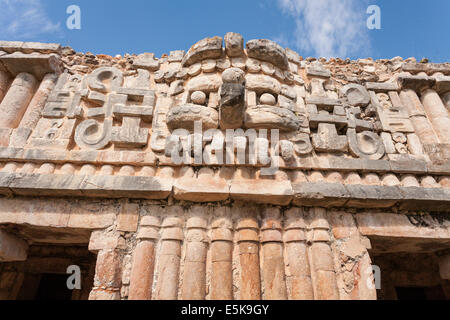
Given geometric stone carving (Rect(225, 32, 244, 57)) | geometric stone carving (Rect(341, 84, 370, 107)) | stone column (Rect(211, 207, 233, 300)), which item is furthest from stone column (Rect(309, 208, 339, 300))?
geometric stone carving (Rect(225, 32, 244, 57))

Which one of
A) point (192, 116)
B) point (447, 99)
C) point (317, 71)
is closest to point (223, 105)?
point (192, 116)

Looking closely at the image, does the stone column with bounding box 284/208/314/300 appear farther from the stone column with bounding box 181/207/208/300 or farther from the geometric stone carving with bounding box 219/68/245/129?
the geometric stone carving with bounding box 219/68/245/129

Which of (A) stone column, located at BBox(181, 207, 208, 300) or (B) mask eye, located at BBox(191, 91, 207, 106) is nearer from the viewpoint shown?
(A) stone column, located at BBox(181, 207, 208, 300)

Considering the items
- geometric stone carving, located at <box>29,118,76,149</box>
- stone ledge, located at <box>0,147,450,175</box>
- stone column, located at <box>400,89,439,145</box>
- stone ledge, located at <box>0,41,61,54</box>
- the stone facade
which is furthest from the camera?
stone ledge, located at <box>0,41,61,54</box>

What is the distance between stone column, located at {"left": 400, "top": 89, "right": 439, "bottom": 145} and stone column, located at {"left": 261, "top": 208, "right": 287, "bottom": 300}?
101 inches

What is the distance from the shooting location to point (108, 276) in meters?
2.73

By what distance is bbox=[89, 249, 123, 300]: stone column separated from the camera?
2664 millimetres

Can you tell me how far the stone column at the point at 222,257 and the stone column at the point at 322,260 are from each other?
0.94 m

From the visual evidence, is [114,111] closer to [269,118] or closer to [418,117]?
[269,118]

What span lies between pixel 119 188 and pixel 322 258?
244cm

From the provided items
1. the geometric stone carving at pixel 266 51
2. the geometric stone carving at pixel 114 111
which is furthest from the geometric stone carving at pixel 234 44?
the geometric stone carving at pixel 114 111

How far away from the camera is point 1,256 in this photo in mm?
3104
